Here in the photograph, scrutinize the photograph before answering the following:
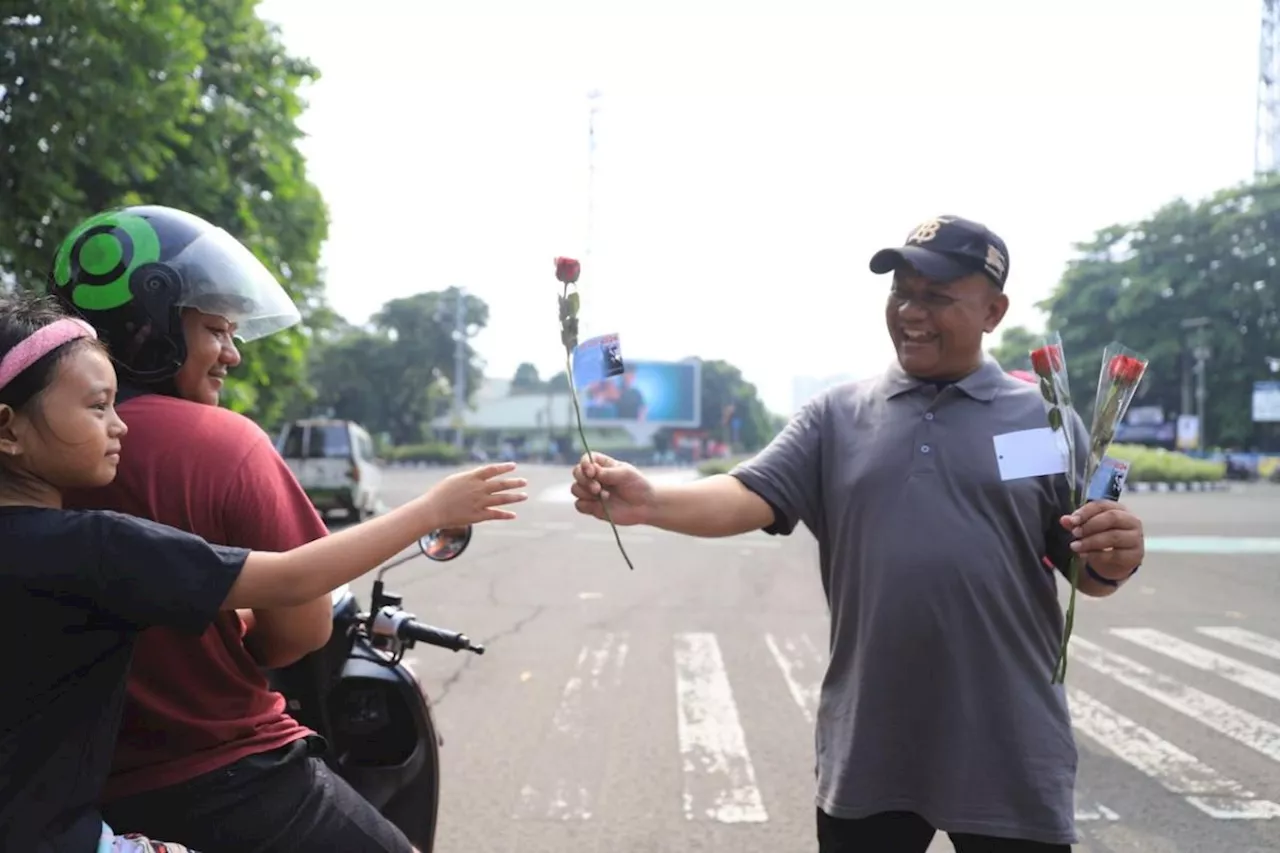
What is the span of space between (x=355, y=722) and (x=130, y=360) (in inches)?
42.8

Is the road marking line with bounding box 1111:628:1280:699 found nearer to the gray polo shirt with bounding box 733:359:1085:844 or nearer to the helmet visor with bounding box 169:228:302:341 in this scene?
the gray polo shirt with bounding box 733:359:1085:844

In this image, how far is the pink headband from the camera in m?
1.34

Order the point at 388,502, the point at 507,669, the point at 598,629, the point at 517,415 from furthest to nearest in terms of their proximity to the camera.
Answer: the point at 517,415 < the point at 388,502 < the point at 598,629 < the point at 507,669

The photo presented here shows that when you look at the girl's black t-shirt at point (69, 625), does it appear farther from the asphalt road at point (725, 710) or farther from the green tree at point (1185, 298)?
the green tree at point (1185, 298)

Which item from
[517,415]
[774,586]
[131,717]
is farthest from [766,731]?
[517,415]

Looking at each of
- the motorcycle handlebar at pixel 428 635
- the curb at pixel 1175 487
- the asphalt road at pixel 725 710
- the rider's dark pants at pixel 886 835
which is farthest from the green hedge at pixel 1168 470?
the motorcycle handlebar at pixel 428 635

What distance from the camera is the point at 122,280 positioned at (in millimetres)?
1739

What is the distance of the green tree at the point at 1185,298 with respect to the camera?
32500 mm

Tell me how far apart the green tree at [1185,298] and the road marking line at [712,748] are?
2676 centimetres

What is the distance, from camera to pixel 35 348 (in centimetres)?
135

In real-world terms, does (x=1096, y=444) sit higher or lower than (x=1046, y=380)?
lower

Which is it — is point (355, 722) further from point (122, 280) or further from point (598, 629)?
point (598, 629)

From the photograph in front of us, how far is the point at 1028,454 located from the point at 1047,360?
0.78ft

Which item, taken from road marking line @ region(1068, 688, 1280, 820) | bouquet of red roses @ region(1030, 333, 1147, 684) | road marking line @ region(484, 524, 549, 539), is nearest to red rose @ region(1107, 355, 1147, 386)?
bouquet of red roses @ region(1030, 333, 1147, 684)
